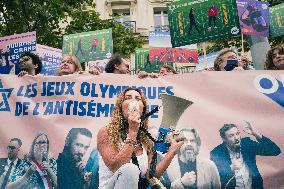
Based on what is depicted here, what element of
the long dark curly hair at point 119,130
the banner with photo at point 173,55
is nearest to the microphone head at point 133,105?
the long dark curly hair at point 119,130

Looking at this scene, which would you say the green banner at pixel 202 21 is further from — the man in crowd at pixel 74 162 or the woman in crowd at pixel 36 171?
the woman in crowd at pixel 36 171

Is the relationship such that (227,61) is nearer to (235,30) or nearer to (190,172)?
(190,172)

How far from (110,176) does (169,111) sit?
3.76ft

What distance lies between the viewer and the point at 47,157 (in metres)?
4.55

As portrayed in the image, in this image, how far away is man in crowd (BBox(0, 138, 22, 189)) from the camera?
447 centimetres

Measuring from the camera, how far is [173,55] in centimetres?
1139

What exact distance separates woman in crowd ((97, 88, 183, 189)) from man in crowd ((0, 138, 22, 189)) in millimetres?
1650

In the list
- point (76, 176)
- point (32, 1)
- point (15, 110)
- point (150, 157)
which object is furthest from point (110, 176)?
point (32, 1)

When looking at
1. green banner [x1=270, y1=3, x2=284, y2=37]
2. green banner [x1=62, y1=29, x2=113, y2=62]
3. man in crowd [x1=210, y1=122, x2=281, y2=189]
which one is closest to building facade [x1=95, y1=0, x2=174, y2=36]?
green banner [x1=62, y1=29, x2=113, y2=62]

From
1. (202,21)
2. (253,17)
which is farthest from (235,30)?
(202,21)

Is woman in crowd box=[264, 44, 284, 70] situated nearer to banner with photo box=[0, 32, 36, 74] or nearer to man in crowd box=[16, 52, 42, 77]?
man in crowd box=[16, 52, 42, 77]

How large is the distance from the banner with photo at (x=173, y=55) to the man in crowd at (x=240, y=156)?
21.0 feet

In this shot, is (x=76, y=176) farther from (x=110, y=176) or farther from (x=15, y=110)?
(x=110, y=176)

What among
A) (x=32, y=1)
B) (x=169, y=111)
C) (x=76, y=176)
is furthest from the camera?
(x=32, y=1)
